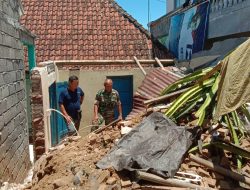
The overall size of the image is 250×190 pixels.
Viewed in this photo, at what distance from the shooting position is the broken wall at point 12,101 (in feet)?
17.5

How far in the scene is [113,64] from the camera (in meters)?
11.3

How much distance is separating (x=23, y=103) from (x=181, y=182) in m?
3.62

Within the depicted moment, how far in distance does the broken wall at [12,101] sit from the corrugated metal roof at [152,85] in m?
3.10

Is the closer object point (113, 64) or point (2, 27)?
point (2, 27)

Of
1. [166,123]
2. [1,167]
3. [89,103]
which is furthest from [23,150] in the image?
[89,103]

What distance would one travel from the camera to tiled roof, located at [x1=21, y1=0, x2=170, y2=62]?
12750mm

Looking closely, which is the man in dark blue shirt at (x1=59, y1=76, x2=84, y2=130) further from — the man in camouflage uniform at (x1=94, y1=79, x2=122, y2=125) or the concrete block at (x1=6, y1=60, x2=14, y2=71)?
the concrete block at (x1=6, y1=60, x2=14, y2=71)

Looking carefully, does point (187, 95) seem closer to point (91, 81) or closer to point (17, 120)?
point (17, 120)

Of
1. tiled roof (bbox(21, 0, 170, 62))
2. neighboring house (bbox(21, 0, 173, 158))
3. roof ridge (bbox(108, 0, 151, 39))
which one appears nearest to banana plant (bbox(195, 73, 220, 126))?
neighboring house (bbox(21, 0, 173, 158))

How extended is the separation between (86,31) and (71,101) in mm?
5626

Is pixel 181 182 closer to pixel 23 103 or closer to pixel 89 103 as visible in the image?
pixel 23 103

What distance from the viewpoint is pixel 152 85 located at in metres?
10.1

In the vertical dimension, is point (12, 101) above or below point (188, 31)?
below

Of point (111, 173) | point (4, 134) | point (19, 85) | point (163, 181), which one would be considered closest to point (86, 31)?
point (19, 85)
